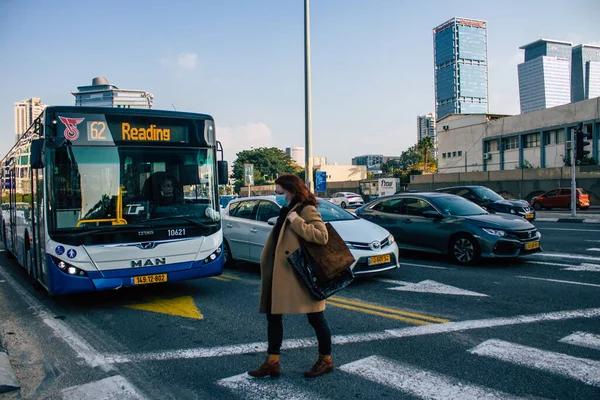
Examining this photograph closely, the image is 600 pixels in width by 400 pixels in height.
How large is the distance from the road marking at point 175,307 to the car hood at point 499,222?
585cm

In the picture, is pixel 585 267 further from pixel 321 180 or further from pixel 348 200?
pixel 348 200

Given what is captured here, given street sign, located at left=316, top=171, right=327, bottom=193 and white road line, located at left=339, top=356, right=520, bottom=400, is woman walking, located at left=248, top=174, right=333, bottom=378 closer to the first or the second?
white road line, located at left=339, top=356, right=520, bottom=400

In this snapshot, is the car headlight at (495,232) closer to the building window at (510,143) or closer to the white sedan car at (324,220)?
the white sedan car at (324,220)

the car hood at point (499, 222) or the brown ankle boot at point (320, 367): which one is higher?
the car hood at point (499, 222)

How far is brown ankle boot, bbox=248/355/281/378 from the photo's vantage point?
4340 millimetres

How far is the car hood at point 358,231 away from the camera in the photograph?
8.52m

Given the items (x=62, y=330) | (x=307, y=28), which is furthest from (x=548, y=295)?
(x=307, y=28)

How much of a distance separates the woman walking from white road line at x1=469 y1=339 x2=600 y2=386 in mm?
1680

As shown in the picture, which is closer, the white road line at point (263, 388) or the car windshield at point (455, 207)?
the white road line at point (263, 388)

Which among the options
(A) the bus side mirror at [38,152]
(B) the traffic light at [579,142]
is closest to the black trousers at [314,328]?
(A) the bus side mirror at [38,152]

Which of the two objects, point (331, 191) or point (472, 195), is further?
point (331, 191)

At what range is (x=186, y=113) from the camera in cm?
766

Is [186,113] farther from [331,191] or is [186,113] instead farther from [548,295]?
[331,191]

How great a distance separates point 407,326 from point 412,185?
41060mm
